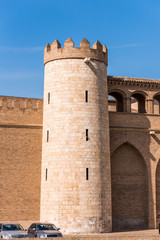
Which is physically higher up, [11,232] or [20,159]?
[20,159]

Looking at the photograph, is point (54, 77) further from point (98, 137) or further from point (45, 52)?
point (98, 137)

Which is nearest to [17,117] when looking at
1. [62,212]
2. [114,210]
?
[62,212]

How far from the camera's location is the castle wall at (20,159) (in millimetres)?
25562

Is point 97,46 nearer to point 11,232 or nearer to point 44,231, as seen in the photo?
point 44,231

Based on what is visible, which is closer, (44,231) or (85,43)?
(44,231)

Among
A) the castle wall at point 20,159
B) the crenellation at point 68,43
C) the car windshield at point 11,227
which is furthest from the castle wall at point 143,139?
the car windshield at point 11,227

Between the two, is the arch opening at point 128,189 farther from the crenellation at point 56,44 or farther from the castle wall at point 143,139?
the crenellation at point 56,44

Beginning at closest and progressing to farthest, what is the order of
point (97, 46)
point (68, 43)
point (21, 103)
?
point (68, 43) → point (97, 46) → point (21, 103)

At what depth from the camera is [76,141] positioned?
24.0m

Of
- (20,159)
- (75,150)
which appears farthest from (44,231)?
(20,159)

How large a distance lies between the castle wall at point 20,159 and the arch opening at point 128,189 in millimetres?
5493

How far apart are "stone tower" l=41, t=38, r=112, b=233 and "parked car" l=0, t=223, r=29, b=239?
213 inches

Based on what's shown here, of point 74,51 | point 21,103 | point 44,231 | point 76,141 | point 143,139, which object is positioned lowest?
point 44,231

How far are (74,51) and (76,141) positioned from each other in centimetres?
613
